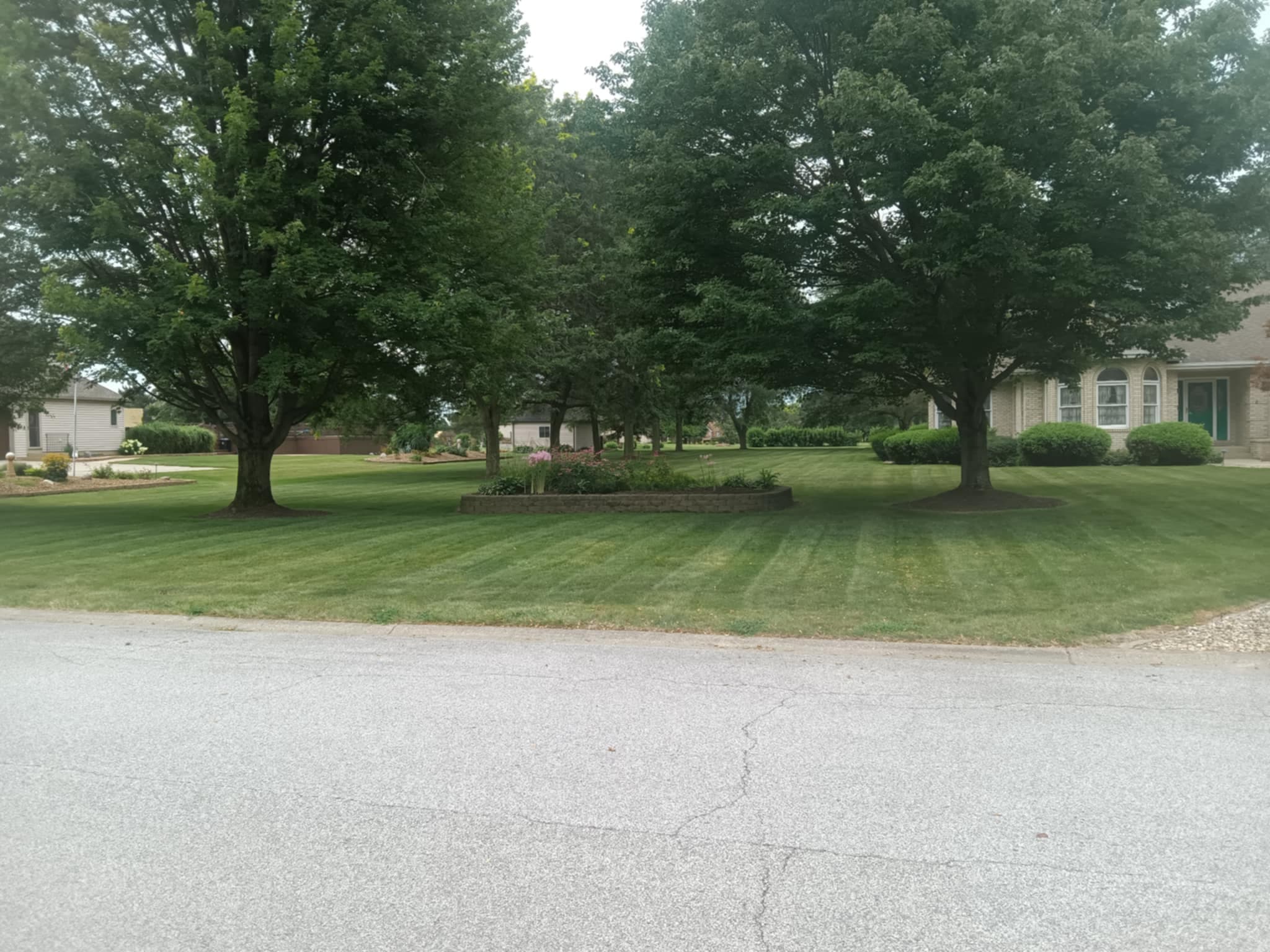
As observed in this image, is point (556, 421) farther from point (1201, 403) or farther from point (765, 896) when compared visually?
point (765, 896)

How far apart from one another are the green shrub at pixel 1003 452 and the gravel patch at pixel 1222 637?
805 inches

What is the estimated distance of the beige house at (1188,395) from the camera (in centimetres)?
2856

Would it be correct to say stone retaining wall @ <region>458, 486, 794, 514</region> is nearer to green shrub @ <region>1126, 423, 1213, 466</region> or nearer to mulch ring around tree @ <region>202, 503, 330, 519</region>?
mulch ring around tree @ <region>202, 503, 330, 519</region>

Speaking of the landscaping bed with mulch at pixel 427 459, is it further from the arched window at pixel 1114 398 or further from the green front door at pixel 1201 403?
the green front door at pixel 1201 403

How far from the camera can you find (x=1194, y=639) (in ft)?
24.2

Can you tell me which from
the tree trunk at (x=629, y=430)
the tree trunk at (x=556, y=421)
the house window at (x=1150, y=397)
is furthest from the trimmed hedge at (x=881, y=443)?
the tree trunk at (x=556, y=421)

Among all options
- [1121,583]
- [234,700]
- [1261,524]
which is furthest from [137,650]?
[1261,524]

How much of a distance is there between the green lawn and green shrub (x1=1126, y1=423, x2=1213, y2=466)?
7632 millimetres

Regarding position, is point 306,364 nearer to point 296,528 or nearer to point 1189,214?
point 296,528

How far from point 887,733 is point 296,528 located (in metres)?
12.6

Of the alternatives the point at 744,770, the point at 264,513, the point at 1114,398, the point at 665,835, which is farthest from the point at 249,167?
the point at 1114,398

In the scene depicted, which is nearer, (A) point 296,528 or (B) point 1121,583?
(B) point 1121,583

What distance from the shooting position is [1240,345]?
2894 cm

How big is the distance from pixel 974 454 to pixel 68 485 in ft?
84.0
